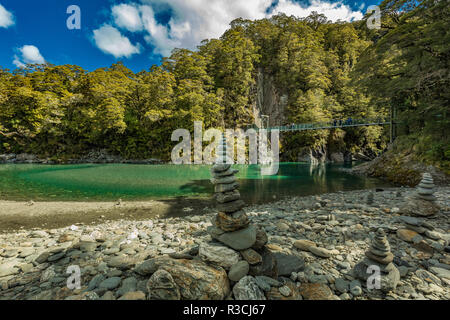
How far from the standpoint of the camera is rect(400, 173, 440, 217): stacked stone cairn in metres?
4.39

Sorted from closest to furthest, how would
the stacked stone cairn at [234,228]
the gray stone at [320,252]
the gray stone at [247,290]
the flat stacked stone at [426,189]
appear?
the gray stone at [247,290]
the stacked stone cairn at [234,228]
the gray stone at [320,252]
the flat stacked stone at [426,189]

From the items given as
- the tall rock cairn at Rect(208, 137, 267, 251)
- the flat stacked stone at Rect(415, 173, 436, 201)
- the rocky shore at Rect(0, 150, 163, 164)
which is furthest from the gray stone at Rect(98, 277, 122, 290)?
the rocky shore at Rect(0, 150, 163, 164)

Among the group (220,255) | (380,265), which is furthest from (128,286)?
(380,265)

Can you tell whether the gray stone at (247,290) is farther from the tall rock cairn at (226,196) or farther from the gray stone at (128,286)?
the gray stone at (128,286)

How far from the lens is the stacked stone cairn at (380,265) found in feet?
7.90

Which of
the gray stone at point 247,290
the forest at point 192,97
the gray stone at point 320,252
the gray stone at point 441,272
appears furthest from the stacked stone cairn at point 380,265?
the forest at point 192,97

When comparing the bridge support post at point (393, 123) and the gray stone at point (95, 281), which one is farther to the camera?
the bridge support post at point (393, 123)

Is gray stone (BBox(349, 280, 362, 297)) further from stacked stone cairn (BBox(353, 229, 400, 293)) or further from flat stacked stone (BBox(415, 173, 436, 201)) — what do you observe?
flat stacked stone (BBox(415, 173, 436, 201))

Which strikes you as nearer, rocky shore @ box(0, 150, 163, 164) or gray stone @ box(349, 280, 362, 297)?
gray stone @ box(349, 280, 362, 297)

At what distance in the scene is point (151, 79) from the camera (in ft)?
99.5

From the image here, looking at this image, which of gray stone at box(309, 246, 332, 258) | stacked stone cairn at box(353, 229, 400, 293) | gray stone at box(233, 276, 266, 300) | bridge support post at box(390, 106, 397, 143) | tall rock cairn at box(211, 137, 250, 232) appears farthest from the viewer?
bridge support post at box(390, 106, 397, 143)

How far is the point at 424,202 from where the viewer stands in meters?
4.48

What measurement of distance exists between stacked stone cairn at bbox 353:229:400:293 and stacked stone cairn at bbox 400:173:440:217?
3.07 meters

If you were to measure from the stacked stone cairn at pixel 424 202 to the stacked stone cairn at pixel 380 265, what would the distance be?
121 inches
